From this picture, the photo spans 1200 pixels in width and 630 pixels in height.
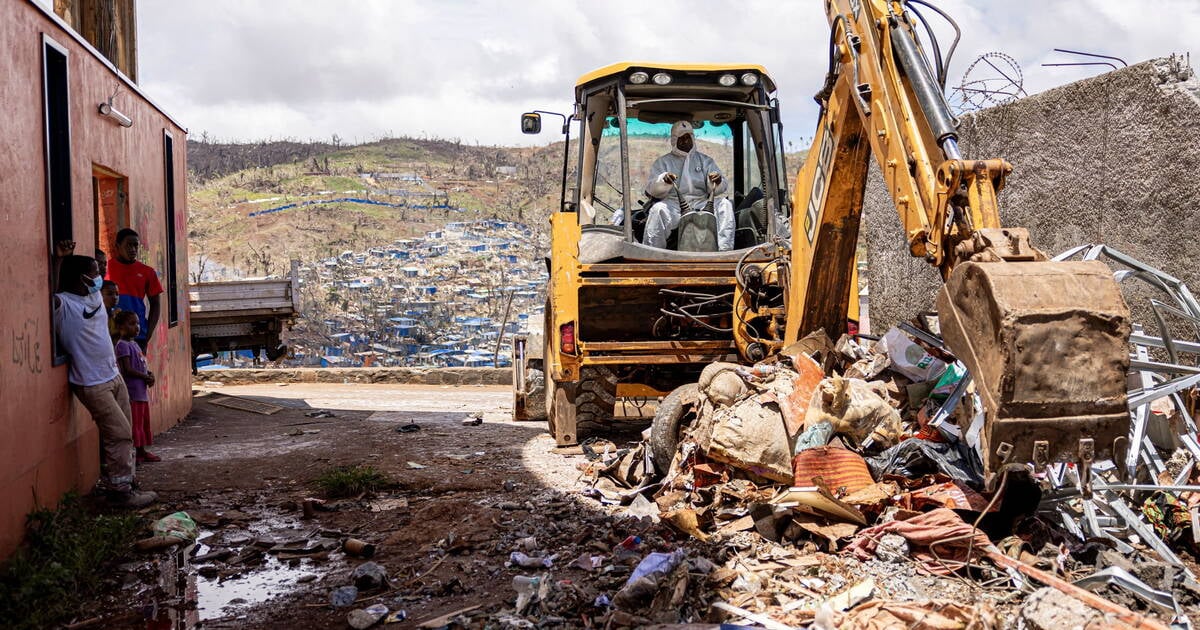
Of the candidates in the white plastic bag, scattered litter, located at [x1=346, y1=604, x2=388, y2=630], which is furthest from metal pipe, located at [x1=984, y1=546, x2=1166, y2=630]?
scattered litter, located at [x1=346, y1=604, x2=388, y2=630]

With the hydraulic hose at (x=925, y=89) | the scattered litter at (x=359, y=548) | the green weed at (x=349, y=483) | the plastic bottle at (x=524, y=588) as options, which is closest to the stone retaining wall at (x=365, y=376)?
the green weed at (x=349, y=483)

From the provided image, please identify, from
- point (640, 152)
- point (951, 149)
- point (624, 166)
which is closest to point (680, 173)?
point (640, 152)

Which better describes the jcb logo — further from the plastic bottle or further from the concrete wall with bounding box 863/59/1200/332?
the plastic bottle

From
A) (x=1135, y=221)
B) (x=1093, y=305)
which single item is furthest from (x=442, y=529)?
(x=1135, y=221)

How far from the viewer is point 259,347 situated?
1336 centimetres

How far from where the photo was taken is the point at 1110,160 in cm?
536

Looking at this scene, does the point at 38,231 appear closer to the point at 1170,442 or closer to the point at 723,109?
the point at 723,109

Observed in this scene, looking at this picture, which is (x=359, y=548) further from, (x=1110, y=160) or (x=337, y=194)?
(x=337, y=194)

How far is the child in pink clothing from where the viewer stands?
751 cm

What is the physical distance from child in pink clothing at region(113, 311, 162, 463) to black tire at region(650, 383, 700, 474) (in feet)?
14.2

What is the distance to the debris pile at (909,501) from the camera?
3.68m

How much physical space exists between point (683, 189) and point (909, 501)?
390 cm

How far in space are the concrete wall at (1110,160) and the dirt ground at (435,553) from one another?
246 cm

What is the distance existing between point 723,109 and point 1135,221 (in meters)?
3.68
